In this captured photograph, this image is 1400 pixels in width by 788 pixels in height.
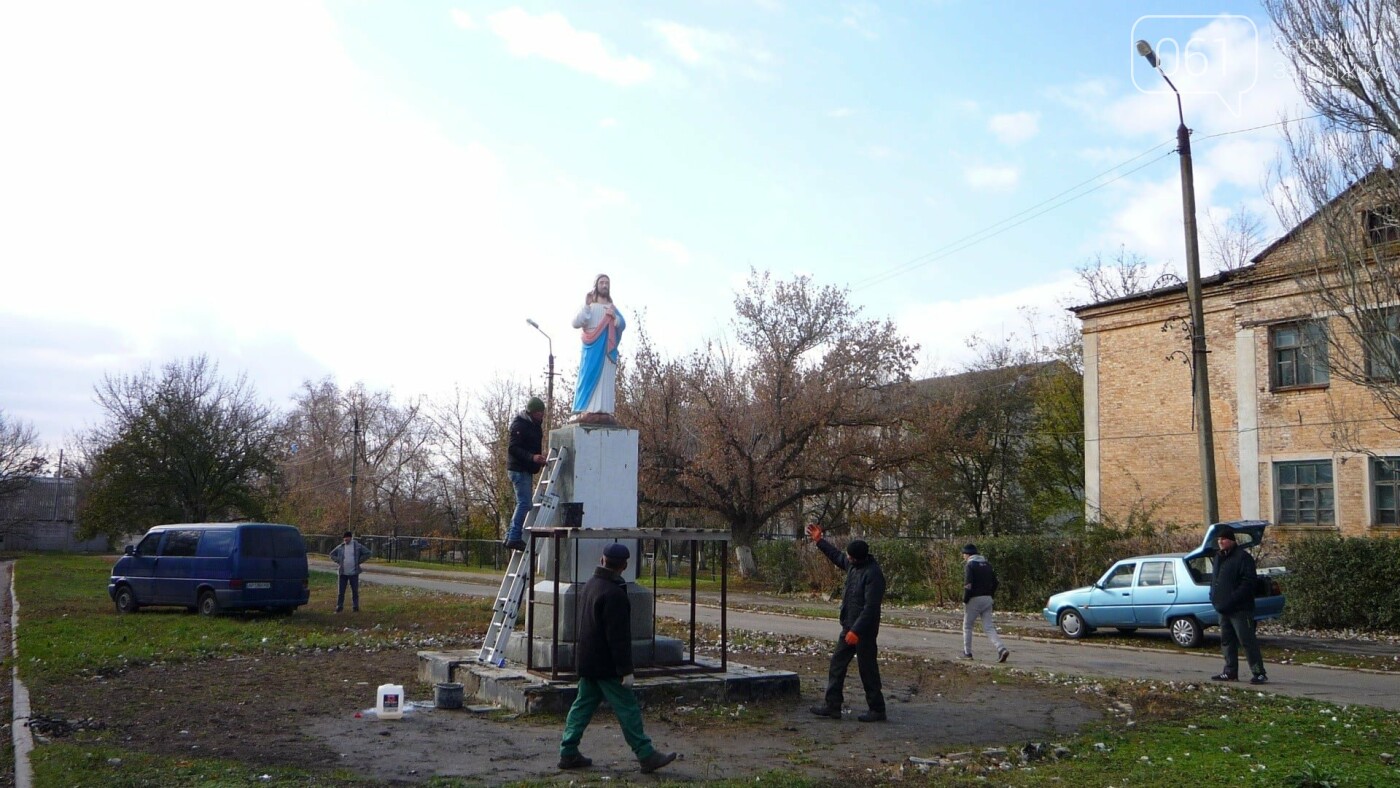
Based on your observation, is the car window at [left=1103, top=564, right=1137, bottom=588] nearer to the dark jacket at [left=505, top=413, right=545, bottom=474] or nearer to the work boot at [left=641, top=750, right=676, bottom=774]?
the dark jacket at [left=505, top=413, right=545, bottom=474]

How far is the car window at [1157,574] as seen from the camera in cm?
1838

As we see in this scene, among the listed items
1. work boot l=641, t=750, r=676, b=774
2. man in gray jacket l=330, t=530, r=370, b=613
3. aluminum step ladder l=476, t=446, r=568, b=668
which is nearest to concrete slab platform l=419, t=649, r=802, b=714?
aluminum step ladder l=476, t=446, r=568, b=668

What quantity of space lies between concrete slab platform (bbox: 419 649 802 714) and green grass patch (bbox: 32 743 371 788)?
273 centimetres

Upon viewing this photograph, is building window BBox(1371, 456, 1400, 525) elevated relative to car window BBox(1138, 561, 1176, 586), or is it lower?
elevated

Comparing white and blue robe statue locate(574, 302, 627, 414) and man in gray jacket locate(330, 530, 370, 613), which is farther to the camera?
man in gray jacket locate(330, 530, 370, 613)

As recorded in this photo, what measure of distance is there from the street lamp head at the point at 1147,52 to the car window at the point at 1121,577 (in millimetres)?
9453

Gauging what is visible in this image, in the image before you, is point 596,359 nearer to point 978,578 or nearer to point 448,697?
point 448,697

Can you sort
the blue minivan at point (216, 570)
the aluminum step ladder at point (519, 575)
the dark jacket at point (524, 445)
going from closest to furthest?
the aluminum step ladder at point (519, 575) → the dark jacket at point (524, 445) → the blue minivan at point (216, 570)

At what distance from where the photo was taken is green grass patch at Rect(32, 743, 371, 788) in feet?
23.5

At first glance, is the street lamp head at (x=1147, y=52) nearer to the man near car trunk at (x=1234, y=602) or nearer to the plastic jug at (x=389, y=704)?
the man near car trunk at (x=1234, y=602)

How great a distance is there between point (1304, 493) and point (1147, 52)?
50.4ft

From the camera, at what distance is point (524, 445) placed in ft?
40.5

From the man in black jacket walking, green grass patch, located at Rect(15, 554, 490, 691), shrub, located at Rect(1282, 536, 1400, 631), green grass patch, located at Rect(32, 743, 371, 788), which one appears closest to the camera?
green grass patch, located at Rect(32, 743, 371, 788)

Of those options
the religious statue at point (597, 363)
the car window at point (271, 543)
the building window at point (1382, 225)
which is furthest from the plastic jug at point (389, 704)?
the building window at point (1382, 225)
